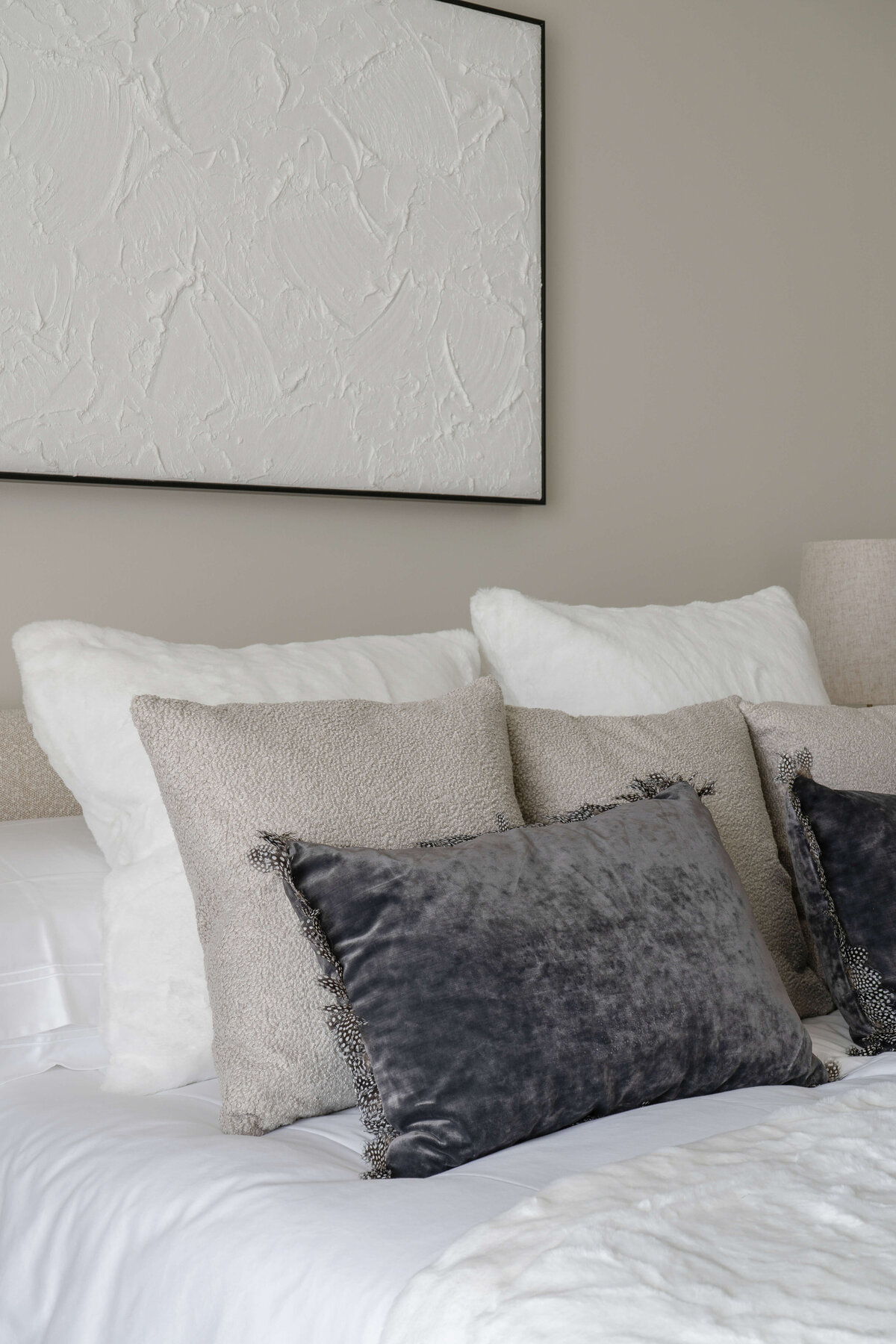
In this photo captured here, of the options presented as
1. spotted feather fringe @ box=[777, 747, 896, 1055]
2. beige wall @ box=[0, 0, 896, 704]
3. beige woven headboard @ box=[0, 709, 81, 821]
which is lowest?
spotted feather fringe @ box=[777, 747, 896, 1055]

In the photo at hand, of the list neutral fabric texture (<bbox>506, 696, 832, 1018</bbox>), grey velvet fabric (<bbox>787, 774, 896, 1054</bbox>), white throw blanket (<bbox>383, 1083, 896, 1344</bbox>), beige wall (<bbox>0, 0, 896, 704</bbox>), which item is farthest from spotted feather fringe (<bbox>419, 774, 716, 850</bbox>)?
beige wall (<bbox>0, 0, 896, 704</bbox>)

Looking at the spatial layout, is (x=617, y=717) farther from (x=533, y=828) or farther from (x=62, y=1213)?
(x=62, y=1213)

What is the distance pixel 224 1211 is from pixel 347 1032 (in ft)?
0.59

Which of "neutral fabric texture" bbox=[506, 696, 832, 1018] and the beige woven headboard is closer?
"neutral fabric texture" bbox=[506, 696, 832, 1018]

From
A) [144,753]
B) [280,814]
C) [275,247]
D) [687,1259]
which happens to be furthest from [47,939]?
[275,247]

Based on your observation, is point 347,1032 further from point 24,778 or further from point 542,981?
point 24,778

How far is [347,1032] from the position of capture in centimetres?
110

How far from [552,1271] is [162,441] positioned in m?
1.42

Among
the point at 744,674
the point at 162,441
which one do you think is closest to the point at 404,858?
the point at 744,674

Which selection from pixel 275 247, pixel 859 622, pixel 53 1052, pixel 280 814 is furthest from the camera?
pixel 859 622

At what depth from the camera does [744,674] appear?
184cm

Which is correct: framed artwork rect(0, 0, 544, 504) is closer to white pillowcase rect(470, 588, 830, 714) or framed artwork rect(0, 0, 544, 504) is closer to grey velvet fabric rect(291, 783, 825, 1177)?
white pillowcase rect(470, 588, 830, 714)

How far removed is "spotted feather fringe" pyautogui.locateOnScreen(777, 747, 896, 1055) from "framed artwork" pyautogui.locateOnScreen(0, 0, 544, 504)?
103cm

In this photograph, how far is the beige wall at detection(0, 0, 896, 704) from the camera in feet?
6.68
